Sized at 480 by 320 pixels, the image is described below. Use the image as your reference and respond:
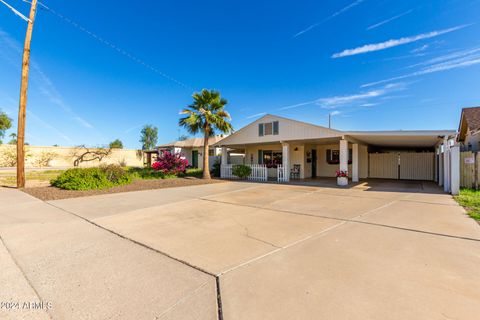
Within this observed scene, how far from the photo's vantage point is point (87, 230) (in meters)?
4.55

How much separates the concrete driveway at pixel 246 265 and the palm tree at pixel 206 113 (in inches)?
363

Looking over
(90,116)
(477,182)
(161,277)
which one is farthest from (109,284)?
(90,116)

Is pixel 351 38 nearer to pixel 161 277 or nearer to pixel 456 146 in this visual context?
pixel 456 146

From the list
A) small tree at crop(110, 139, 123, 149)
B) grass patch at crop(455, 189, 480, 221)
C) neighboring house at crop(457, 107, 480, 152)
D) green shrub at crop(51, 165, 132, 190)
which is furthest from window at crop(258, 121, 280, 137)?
small tree at crop(110, 139, 123, 149)

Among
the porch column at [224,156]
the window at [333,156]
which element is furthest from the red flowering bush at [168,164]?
the window at [333,156]

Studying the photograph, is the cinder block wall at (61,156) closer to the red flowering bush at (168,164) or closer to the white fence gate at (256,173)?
the red flowering bush at (168,164)

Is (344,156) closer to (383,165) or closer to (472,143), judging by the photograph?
(383,165)

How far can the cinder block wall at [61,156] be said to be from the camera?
80.4 feet

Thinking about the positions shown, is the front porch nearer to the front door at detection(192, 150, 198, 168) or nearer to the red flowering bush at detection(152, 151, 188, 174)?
the red flowering bush at detection(152, 151, 188, 174)

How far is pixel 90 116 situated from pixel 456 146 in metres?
29.0

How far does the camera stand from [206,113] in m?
14.1

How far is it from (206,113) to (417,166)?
1394 centimetres

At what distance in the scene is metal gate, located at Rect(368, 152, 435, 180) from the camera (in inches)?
565

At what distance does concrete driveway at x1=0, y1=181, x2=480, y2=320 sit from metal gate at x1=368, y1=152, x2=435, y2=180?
34.7 ft
